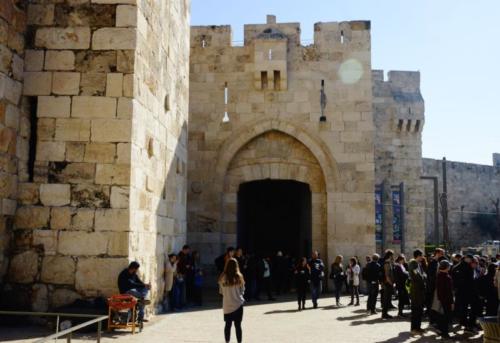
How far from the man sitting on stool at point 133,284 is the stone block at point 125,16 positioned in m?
3.42

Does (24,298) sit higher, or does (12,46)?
(12,46)

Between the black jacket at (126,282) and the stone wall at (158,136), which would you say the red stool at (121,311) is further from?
the stone wall at (158,136)

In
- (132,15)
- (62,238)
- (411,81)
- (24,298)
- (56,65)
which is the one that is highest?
(411,81)

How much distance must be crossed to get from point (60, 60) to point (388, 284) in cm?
686

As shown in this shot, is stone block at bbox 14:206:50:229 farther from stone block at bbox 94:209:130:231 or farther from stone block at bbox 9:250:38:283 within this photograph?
stone block at bbox 94:209:130:231

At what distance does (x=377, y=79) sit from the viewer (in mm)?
20203

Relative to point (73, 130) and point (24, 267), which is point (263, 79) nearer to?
point (73, 130)

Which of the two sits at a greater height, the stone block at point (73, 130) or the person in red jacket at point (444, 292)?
the stone block at point (73, 130)

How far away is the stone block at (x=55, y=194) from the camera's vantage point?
7426 millimetres

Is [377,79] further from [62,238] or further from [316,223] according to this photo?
[62,238]

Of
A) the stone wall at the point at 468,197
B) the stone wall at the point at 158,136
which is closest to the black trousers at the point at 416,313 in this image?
the stone wall at the point at 158,136

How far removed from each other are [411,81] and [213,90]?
9.40 metres

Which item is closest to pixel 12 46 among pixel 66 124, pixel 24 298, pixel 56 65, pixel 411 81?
pixel 56 65

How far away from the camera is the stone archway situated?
14117 mm
